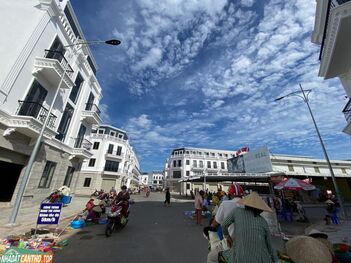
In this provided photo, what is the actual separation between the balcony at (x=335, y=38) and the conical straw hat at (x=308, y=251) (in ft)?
24.1

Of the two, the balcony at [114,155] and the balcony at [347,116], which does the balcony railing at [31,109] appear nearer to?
the balcony at [347,116]

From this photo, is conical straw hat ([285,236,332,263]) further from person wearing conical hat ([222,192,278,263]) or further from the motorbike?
the motorbike

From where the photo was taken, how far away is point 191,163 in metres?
56.6

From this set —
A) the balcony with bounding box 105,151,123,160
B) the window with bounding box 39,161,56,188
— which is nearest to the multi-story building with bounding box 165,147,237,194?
the balcony with bounding box 105,151,123,160

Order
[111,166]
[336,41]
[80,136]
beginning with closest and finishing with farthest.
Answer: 1. [336,41]
2. [80,136]
3. [111,166]

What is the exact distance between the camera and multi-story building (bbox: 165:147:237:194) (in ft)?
183

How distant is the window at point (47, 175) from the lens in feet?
41.3

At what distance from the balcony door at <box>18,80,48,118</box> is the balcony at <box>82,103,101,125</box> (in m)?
5.66

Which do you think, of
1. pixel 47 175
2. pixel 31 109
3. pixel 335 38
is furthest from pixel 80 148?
pixel 335 38

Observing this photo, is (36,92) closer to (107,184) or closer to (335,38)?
(335,38)

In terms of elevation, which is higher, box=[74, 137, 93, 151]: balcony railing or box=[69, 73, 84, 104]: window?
box=[69, 73, 84, 104]: window

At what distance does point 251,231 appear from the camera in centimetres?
244

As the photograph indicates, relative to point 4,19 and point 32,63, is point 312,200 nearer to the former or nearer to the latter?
point 32,63

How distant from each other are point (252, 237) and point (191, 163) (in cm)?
5505
